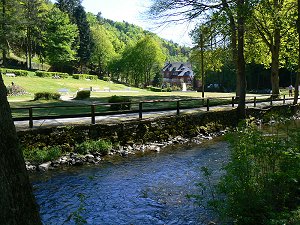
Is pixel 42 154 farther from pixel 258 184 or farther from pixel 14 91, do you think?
pixel 14 91

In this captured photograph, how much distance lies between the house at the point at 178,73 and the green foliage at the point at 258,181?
109001mm

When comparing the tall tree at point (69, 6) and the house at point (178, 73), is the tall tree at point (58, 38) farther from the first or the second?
the house at point (178, 73)

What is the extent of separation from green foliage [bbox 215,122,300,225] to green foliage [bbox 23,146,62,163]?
8.11 m

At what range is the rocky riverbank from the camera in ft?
40.3

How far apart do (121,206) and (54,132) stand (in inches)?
259

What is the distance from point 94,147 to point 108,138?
131cm

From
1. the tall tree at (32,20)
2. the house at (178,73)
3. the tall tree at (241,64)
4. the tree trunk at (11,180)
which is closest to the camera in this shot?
the tree trunk at (11,180)

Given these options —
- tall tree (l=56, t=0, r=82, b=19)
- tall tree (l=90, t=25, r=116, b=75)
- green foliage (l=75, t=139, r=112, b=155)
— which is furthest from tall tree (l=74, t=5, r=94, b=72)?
green foliage (l=75, t=139, r=112, b=155)

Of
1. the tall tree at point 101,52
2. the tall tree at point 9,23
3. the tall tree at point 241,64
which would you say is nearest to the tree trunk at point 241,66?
the tall tree at point 241,64

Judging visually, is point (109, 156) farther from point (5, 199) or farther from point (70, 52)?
point (70, 52)

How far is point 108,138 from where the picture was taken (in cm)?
1552

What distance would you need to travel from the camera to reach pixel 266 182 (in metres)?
6.74

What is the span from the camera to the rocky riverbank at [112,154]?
40.3ft

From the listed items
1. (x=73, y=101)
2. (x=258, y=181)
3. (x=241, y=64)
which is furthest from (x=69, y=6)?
(x=258, y=181)
